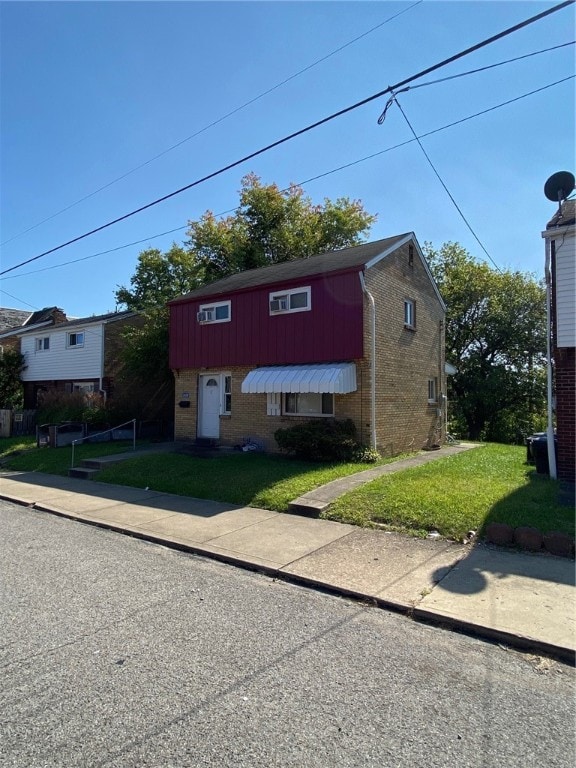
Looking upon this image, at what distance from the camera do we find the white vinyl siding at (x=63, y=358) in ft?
78.8

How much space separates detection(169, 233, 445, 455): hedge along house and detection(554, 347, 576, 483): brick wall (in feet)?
15.9

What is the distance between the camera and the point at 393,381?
14.5 metres

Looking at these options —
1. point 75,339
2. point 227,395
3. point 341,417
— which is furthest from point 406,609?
point 75,339

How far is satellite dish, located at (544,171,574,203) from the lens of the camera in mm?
9523

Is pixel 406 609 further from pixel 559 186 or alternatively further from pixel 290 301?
pixel 290 301

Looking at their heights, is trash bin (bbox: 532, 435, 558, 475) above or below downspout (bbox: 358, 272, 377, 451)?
below

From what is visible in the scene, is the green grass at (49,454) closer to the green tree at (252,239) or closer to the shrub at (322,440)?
the shrub at (322,440)

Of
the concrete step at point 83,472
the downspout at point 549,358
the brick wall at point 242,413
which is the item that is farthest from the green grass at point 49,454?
the downspout at point 549,358

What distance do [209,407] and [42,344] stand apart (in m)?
15.6

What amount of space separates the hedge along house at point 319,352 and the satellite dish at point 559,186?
4677mm

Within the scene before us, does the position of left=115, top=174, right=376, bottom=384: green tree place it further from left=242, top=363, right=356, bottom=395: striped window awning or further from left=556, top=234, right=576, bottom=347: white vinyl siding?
left=556, top=234, right=576, bottom=347: white vinyl siding

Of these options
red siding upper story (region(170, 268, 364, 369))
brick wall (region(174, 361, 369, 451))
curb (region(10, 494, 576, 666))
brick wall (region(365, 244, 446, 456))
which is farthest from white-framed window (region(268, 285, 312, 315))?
curb (region(10, 494, 576, 666))

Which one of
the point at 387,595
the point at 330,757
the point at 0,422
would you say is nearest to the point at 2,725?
the point at 330,757

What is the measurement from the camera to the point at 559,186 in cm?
962
